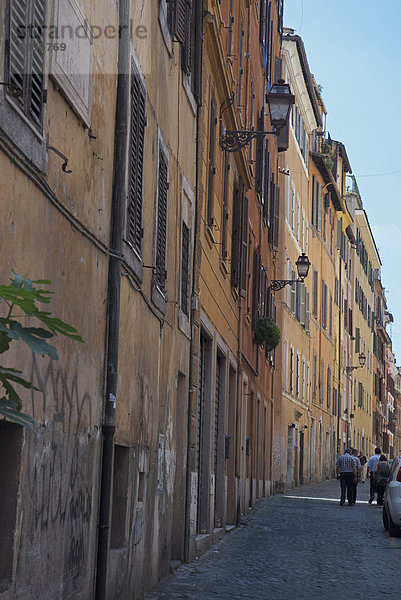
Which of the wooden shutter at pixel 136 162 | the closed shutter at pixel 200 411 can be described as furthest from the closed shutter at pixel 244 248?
the wooden shutter at pixel 136 162

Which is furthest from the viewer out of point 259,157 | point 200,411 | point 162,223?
point 259,157

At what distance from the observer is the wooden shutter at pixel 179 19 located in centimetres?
1161

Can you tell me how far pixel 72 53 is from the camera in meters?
6.78

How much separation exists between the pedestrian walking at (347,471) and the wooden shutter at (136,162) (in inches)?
700

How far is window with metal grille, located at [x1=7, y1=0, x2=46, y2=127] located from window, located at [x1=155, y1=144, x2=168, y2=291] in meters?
4.79

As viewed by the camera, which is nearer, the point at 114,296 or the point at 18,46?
the point at 18,46

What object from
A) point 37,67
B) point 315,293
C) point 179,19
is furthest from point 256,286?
point 315,293

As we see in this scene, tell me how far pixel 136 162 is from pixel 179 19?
3.44 m

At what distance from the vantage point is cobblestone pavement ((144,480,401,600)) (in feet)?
35.2

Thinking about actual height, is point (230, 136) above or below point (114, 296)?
above

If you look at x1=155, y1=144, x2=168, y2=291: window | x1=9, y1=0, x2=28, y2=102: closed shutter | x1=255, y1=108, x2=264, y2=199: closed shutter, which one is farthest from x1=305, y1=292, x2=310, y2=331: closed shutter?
x1=9, y1=0, x2=28, y2=102: closed shutter

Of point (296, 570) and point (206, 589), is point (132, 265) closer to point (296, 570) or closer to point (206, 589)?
point (206, 589)

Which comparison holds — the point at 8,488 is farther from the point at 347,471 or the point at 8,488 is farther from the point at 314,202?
the point at 314,202

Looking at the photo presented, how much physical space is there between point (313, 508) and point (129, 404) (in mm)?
18018
